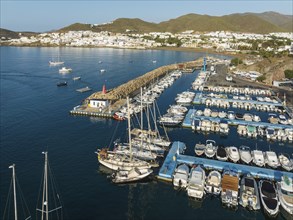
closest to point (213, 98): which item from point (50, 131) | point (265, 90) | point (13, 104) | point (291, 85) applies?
point (265, 90)

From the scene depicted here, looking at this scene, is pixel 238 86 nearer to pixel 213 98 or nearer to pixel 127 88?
pixel 213 98

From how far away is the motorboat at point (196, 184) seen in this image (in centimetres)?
2356

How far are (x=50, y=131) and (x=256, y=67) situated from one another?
62497mm

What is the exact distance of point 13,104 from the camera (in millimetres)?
52344

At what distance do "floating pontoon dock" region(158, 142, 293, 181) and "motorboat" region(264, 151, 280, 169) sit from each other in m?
1.44

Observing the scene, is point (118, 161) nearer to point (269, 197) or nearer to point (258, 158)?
point (269, 197)

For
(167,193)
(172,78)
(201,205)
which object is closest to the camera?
(201,205)

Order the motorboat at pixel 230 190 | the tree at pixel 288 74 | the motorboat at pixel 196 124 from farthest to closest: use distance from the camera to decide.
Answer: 1. the tree at pixel 288 74
2. the motorboat at pixel 196 124
3. the motorboat at pixel 230 190

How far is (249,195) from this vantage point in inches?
887

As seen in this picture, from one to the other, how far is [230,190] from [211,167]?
4672 millimetres

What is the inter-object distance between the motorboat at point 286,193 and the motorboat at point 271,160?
392 cm

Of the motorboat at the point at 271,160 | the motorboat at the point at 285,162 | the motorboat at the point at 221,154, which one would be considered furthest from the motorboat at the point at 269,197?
the motorboat at the point at 221,154

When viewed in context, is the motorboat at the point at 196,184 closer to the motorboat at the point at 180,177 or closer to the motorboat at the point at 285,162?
the motorboat at the point at 180,177

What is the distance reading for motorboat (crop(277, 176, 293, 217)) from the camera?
21.6 metres
